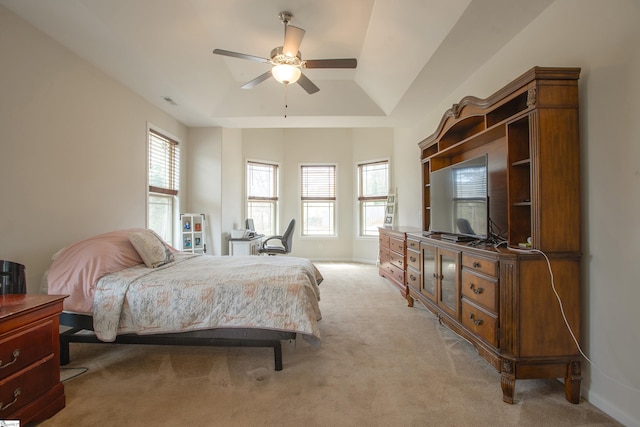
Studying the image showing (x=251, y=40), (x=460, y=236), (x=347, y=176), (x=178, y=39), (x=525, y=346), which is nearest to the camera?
(x=525, y=346)

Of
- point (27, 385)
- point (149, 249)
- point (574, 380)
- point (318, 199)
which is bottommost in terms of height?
point (574, 380)

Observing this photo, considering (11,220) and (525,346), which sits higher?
(11,220)

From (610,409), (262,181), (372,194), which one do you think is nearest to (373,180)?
(372,194)

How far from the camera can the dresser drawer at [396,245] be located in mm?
3874

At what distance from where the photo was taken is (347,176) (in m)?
6.74

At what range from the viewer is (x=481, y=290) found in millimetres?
2010

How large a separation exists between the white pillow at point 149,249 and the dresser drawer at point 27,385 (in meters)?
1.04

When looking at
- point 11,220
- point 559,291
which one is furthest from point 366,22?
point 11,220

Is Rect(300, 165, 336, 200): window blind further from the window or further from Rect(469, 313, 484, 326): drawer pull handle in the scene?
Rect(469, 313, 484, 326): drawer pull handle

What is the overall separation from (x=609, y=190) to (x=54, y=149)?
4.15 metres

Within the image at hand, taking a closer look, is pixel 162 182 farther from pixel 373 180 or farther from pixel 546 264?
pixel 546 264

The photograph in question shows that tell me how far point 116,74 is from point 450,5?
11.3 ft

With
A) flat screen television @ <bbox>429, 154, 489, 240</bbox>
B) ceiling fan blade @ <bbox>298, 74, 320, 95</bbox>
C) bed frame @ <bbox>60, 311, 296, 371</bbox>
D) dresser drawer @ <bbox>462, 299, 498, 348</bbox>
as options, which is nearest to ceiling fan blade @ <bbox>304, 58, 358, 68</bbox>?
ceiling fan blade @ <bbox>298, 74, 320, 95</bbox>

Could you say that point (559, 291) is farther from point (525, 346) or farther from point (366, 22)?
point (366, 22)
